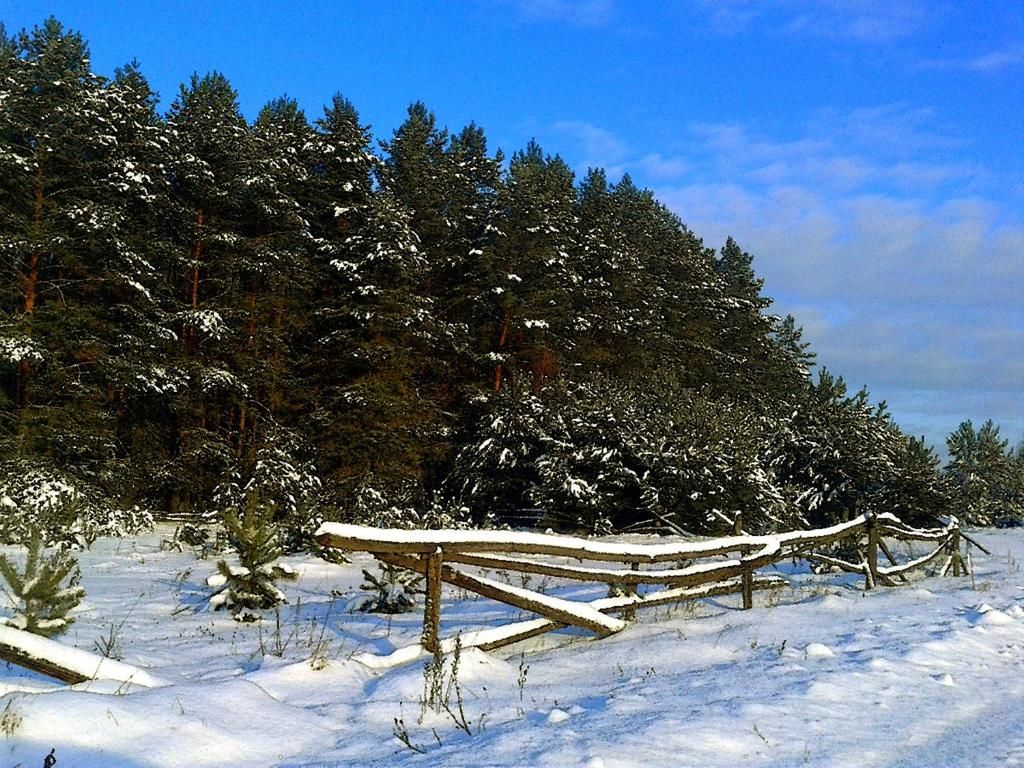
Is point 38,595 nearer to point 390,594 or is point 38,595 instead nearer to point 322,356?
point 390,594

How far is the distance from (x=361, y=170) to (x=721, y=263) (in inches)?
1399

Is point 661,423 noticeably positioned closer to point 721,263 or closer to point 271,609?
point 271,609

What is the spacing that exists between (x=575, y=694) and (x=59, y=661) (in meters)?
3.65

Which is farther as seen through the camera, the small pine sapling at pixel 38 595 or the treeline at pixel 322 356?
the treeline at pixel 322 356

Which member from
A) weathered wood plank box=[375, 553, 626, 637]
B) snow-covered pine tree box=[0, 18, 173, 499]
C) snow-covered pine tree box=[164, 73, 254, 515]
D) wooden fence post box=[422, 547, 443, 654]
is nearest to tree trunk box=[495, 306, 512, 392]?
snow-covered pine tree box=[164, 73, 254, 515]

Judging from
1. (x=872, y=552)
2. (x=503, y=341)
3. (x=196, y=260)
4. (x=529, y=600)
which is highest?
(x=196, y=260)

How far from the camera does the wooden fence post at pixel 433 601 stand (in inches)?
261

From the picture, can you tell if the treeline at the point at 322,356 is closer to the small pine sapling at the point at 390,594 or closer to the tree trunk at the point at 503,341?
the tree trunk at the point at 503,341

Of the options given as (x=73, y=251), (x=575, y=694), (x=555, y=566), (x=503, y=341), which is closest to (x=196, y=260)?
(x=73, y=251)

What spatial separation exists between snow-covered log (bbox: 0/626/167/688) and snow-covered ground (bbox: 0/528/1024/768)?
165mm

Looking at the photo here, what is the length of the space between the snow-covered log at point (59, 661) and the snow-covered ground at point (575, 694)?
165mm

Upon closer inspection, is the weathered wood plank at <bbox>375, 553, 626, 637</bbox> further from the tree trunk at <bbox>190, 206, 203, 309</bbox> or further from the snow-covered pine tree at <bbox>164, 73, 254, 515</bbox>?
the tree trunk at <bbox>190, 206, 203, 309</bbox>

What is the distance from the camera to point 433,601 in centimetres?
668

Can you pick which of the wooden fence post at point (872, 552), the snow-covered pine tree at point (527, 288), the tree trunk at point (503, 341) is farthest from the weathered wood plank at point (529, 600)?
the tree trunk at point (503, 341)
